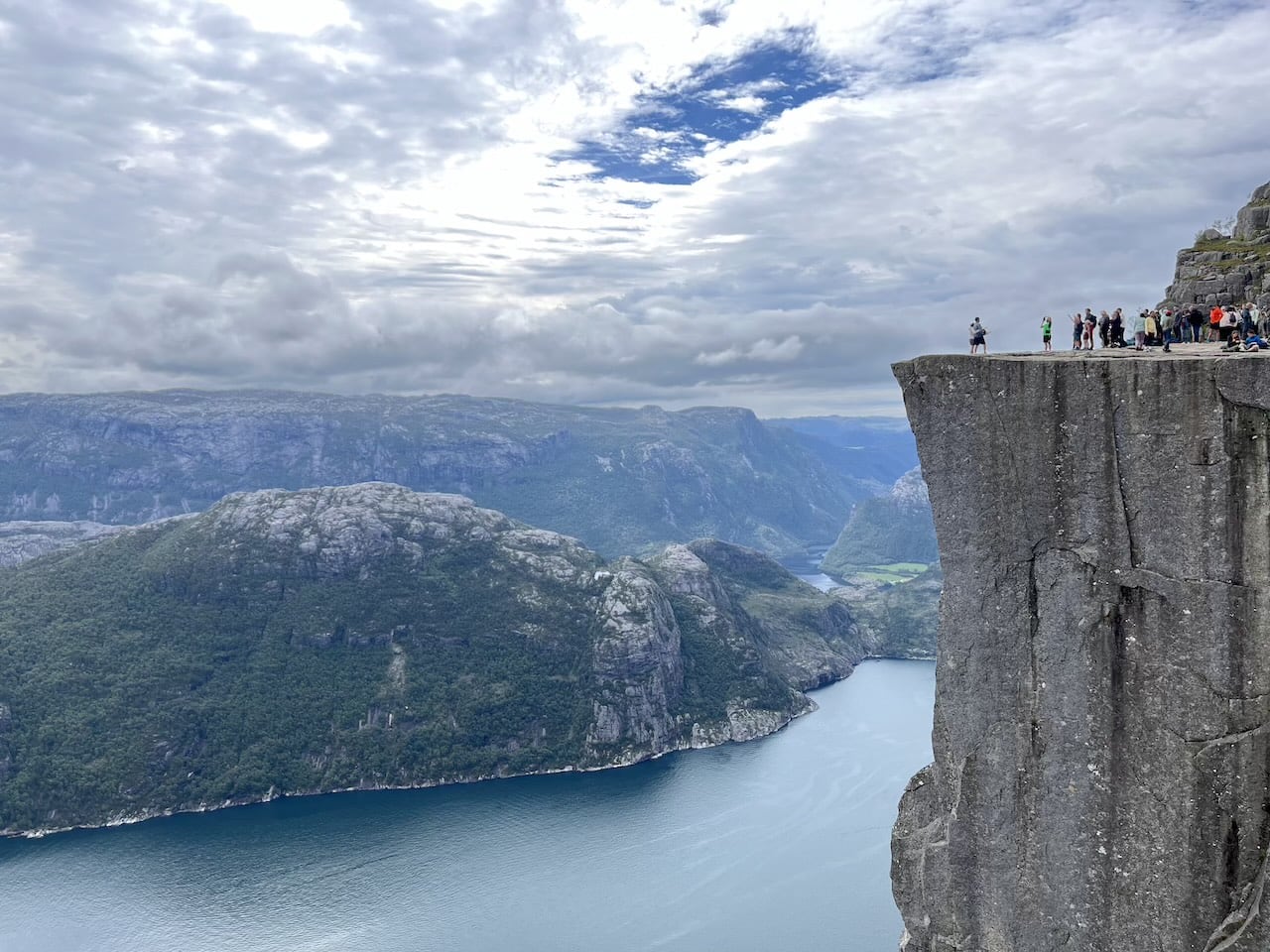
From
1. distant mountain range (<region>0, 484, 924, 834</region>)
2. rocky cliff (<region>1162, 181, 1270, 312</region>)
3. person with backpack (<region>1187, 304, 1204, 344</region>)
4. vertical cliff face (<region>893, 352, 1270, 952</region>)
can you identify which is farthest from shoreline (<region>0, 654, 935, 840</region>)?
vertical cliff face (<region>893, 352, 1270, 952</region>)

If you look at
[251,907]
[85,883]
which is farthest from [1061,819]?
[85,883]

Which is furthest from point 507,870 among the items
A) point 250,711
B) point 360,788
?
point 250,711

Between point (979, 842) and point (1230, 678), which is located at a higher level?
point (1230, 678)

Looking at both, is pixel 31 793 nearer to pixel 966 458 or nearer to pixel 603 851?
pixel 603 851

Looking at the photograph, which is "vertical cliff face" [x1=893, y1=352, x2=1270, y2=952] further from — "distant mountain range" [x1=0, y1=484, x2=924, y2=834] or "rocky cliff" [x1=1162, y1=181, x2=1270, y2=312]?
"distant mountain range" [x1=0, y1=484, x2=924, y2=834]

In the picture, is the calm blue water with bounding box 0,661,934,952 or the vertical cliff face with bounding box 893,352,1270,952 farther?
the calm blue water with bounding box 0,661,934,952

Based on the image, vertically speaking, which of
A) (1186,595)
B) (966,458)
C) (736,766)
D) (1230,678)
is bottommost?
(736,766)

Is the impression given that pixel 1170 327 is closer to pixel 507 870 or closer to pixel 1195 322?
pixel 1195 322
